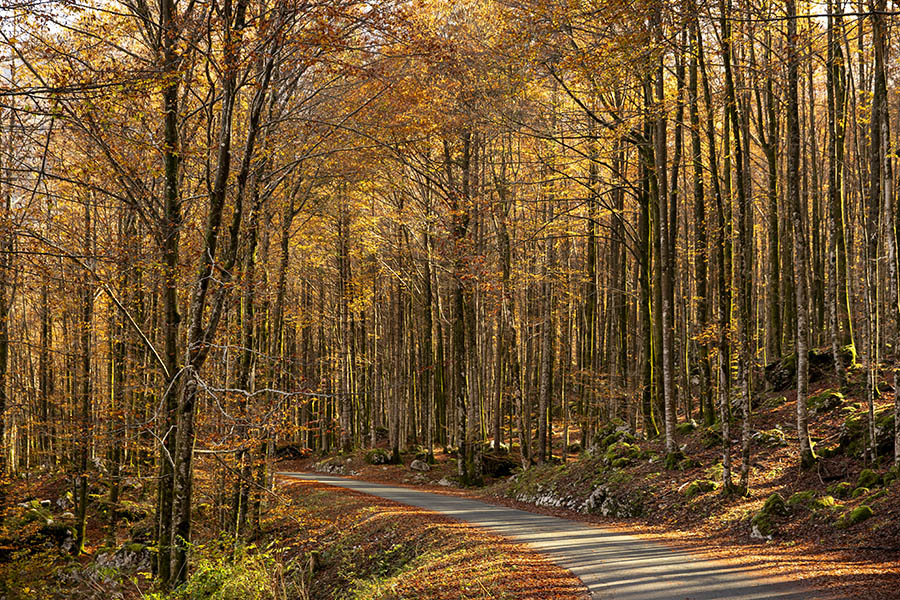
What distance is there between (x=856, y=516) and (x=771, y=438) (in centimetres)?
411

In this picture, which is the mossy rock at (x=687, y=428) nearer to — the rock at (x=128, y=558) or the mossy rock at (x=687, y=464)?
the mossy rock at (x=687, y=464)

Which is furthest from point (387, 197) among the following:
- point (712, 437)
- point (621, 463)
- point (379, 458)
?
point (712, 437)

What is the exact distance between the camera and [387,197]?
20812mm

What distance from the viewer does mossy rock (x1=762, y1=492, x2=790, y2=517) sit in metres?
9.23

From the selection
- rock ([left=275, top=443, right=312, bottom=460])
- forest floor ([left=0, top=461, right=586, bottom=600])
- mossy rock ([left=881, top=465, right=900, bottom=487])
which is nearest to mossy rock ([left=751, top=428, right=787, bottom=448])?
mossy rock ([left=881, top=465, right=900, bottom=487])

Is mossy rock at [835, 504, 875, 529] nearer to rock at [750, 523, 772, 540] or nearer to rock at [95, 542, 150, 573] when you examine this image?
rock at [750, 523, 772, 540]

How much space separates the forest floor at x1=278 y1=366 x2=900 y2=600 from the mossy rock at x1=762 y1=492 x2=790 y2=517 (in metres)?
0.01

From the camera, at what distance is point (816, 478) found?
33.1ft

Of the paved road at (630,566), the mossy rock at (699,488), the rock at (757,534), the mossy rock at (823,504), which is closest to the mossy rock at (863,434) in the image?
the mossy rock at (823,504)

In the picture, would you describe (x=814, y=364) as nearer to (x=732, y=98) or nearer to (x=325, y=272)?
(x=732, y=98)

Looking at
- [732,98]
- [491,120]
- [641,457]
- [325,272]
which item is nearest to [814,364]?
[641,457]

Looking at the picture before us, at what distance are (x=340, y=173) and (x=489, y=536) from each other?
829cm

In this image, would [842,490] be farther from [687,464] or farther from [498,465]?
[498,465]

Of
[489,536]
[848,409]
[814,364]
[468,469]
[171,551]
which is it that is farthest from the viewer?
[468,469]
